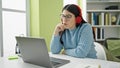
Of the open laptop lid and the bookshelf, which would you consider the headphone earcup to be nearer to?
the open laptop lid

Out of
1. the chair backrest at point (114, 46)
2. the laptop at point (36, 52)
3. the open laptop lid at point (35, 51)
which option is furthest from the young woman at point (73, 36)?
the chair backrest at point (114, 46)

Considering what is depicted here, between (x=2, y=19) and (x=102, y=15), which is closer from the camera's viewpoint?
(x=2, y=19)

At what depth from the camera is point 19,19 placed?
130 inches

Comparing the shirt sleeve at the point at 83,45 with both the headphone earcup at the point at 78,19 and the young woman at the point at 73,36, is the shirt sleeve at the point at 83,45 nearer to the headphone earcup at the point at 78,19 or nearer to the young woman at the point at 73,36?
the young woman at the point at 73,36

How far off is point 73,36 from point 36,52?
66 cm

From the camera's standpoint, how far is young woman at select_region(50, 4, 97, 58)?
172 cm

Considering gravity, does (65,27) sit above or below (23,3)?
below

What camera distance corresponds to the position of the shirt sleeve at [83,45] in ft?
5.50

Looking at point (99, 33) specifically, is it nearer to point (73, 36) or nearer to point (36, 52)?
point (73, 36)

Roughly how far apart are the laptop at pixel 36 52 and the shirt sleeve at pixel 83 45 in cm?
26

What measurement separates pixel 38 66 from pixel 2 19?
166 centimetres

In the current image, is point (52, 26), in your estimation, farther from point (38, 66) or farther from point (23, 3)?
point (38, 66)

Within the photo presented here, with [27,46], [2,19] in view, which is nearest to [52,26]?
[2,19]

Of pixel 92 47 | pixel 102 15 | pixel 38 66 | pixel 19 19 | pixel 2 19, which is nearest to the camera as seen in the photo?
pixel 38 66
